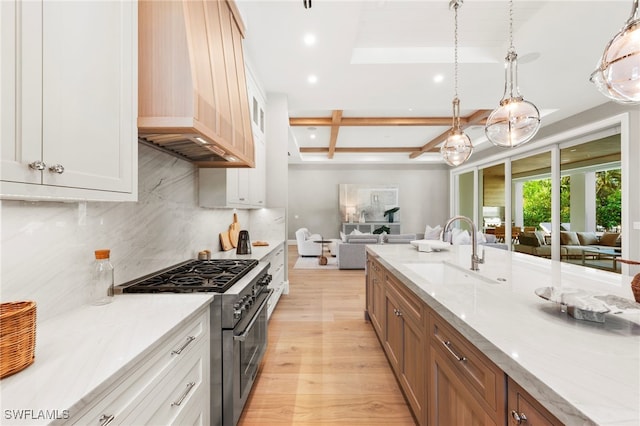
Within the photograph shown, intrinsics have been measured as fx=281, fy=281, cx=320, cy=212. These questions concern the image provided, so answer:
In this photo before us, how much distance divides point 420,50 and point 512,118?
171 cm

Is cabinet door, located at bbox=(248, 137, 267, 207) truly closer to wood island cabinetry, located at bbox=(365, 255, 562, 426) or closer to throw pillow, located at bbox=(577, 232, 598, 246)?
wood island cabinetry, located at bbox=(365, 255, 562, 426)

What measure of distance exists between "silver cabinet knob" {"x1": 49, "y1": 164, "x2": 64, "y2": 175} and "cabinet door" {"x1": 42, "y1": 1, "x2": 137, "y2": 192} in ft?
Answer: 0.03

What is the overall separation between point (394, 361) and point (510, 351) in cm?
149

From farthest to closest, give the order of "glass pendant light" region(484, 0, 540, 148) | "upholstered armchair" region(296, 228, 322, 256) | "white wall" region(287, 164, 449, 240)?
1. "white wall" region(287, 164, 449, 240)
2. "upholstered armchair" region(296, 228, 322, 256)
3. "glass pendant light" region(484, 0, 540, 148)

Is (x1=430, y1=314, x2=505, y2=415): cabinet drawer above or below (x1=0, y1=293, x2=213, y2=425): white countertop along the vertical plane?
below

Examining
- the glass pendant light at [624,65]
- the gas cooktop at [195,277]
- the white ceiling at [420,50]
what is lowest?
the gas cooktop at [195,277]

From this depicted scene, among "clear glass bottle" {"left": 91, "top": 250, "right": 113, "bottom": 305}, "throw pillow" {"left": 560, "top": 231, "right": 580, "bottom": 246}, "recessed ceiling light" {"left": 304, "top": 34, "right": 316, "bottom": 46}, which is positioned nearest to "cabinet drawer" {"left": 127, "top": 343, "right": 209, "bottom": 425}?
"clear glass bottle" {"left": 91, "top": 250, "right": 113, "bottom": 305}

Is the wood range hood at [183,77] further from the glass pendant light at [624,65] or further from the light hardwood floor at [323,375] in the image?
the glass pendant light at [624,65]

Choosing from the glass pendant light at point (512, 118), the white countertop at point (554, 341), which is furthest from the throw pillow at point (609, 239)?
the white countertop at point (554, 341)

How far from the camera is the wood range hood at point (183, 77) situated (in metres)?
1.39

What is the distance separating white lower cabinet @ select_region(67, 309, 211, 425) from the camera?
31.6 inches

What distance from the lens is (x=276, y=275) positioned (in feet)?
12.0

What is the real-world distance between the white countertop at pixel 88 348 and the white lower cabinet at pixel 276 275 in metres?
1.70

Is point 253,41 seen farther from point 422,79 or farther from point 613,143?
point 613,143
